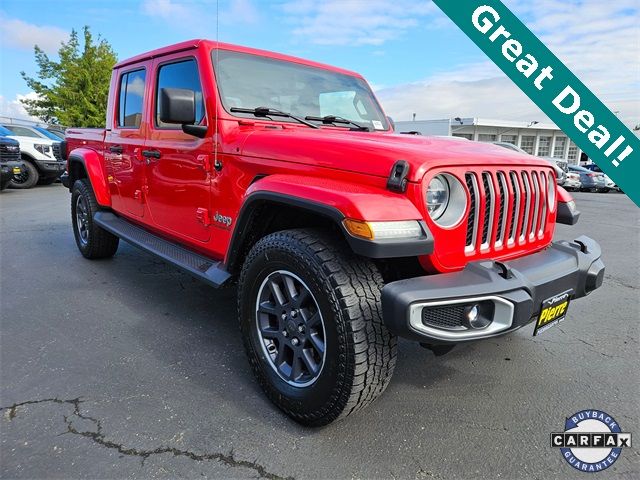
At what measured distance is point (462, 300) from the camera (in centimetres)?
180

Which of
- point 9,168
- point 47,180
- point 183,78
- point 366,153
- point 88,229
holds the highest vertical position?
point 183,78

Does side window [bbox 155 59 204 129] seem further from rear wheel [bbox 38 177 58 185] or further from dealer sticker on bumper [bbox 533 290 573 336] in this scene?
rear wheel [bbox 38 177 58 185]

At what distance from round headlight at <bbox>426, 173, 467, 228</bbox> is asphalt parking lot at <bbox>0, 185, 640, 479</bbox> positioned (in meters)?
1.05

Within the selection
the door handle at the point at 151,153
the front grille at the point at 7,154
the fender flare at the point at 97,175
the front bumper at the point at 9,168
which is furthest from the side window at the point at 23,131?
the door handle at the point at 151,153

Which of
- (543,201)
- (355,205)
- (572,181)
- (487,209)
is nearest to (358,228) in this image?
(355,205)

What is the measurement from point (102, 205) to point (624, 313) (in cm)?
507

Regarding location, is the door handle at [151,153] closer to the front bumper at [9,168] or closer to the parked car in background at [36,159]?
the front bumper at [9,168]

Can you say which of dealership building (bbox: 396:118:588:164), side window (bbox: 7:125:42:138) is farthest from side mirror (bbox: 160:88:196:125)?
dealership building (bbox: 396:118:588:164)

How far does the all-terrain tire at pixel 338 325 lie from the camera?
6.20ft

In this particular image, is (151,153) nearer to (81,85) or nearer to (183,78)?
(183,78)

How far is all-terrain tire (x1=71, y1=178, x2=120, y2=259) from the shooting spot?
4.77 metres

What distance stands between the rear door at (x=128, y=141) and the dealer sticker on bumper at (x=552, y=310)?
3159 mm

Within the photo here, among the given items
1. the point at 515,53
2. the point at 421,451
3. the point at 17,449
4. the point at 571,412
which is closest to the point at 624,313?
the point at 571,412

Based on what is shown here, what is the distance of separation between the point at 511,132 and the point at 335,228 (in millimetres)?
47252
